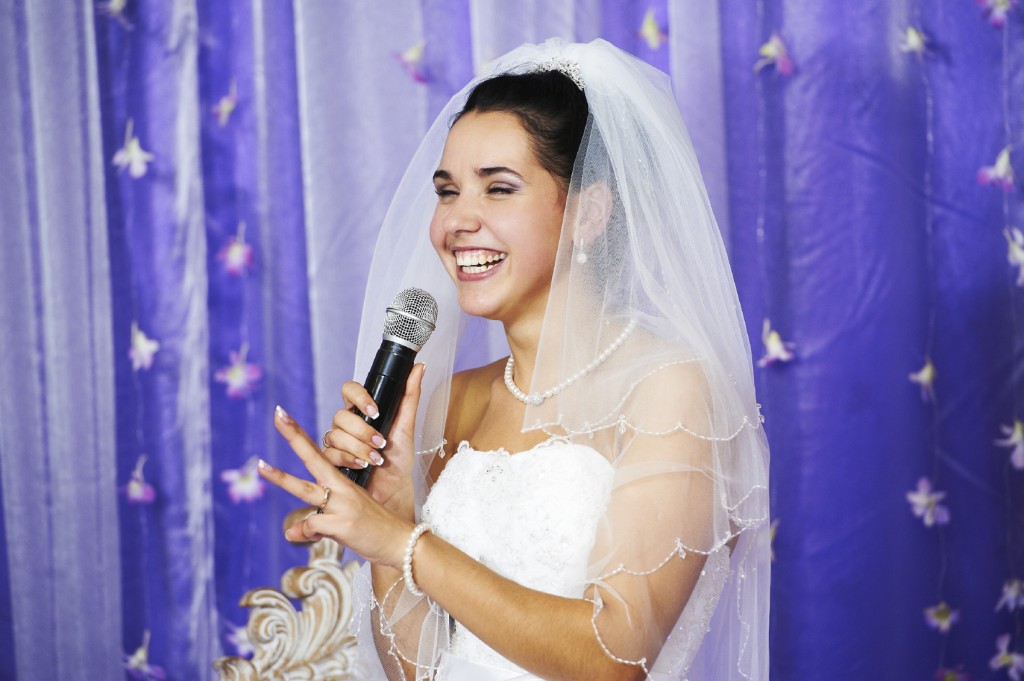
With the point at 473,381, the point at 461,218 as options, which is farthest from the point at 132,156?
the point at 461,218

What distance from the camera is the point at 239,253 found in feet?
7.93

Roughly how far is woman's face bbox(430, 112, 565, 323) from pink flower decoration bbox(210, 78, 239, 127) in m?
0.97

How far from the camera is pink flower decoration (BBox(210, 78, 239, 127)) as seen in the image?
242cm

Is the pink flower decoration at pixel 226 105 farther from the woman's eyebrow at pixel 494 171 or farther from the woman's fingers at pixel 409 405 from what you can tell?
the woman's fingers at pixel 409 405

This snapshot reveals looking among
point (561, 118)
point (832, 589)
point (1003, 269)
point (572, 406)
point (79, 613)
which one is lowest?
point (79, 613)

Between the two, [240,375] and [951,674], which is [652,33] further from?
[951,674]

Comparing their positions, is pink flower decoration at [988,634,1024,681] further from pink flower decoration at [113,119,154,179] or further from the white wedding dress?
pink flower decoration at [113,119,154,179]

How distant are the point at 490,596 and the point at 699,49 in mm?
1214

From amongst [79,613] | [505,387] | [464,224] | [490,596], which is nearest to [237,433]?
[79,613]

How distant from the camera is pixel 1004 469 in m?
2.07

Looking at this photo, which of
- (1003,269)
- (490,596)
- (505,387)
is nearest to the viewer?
(490,596)

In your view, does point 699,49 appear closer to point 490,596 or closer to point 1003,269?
point 1003,269

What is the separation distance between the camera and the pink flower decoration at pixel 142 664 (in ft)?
8.23

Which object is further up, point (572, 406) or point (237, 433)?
point (572, 406)
